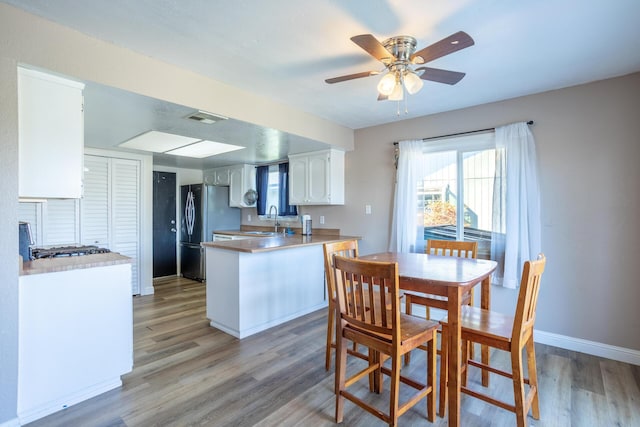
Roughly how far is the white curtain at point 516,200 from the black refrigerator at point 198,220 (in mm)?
4217

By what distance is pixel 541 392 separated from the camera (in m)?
2.11

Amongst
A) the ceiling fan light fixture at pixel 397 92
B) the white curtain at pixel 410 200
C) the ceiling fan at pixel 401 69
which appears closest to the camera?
the ceiling fan at pixel 401 69

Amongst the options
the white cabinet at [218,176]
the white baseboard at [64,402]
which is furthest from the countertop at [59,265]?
the white cabinet at [218,176]

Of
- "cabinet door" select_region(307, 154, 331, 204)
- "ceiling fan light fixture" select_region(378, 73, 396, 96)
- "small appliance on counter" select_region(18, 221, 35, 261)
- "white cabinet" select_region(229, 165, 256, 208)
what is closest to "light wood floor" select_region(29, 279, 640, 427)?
"small appliance on counter" select_region(18, 221, 35, 261)

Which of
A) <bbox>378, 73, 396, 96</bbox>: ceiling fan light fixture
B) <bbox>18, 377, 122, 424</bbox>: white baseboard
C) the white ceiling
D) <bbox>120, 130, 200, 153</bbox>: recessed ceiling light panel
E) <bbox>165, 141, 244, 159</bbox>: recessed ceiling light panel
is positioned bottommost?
<bbox>18, 377, 122, 424</bbox>: white baseboard

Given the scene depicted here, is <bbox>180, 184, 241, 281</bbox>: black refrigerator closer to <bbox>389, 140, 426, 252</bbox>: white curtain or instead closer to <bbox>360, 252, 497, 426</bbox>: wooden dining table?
<bbox>389, 140, 426, 252</bbox>: white curtain

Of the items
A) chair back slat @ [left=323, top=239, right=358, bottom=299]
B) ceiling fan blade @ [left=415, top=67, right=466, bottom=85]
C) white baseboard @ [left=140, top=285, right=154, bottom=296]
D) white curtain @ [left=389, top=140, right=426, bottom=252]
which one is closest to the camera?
ceiling fan blade @ [left=415, top=67, right=466, bottom=85]

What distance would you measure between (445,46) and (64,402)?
300cm

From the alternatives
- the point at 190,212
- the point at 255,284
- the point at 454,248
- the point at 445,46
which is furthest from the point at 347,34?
the point at 190,212

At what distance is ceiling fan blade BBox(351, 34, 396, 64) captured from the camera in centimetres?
155

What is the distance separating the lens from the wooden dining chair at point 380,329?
1.55 m

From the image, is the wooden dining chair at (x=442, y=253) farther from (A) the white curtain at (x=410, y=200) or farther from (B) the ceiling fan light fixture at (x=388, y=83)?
(B) the ceiling fan light fixture at (x=388, y=83)

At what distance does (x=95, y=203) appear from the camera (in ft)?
13.3

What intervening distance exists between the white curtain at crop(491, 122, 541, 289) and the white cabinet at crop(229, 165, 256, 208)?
12.2 ft
